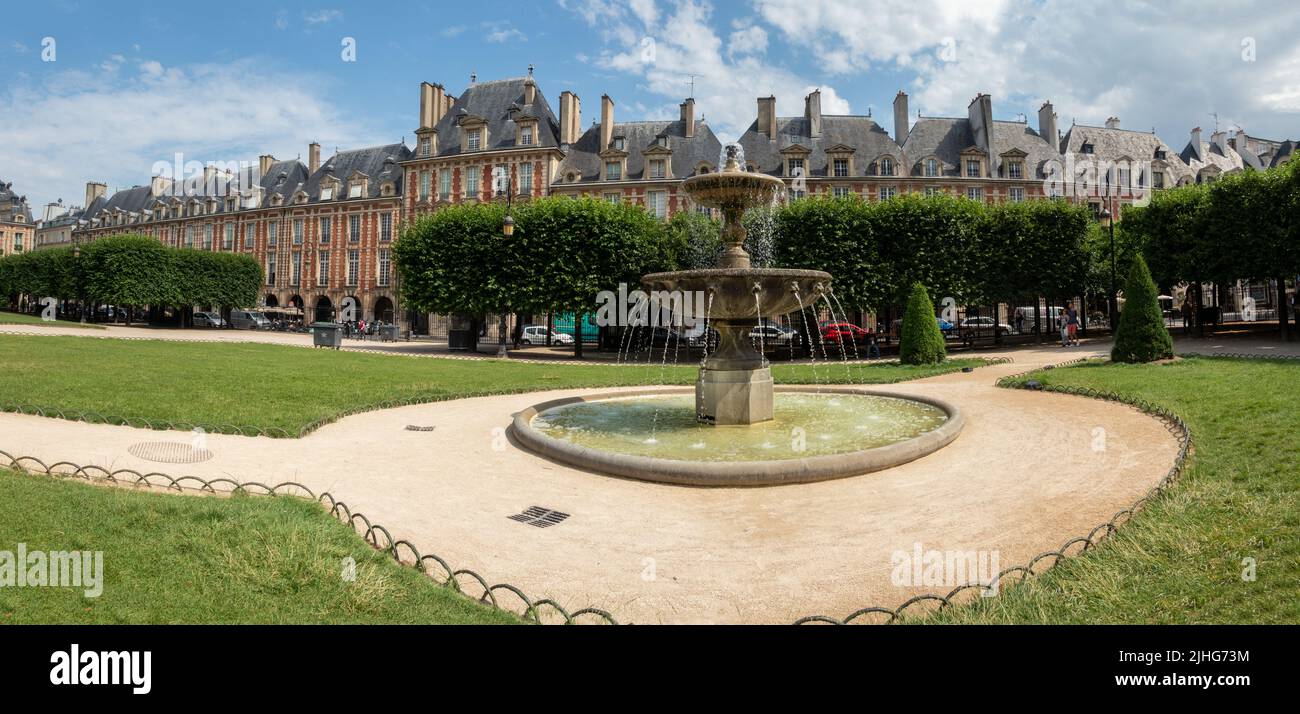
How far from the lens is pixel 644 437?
1001 centimetres

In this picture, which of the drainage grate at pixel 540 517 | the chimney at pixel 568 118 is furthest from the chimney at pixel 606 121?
the drainage grate at pixel 540 517

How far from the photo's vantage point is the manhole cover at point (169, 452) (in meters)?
7.75

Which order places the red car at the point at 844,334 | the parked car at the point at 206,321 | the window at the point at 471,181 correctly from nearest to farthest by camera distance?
the red car at the point at 844,334, the window at the point at 471,181, the parked car at the point at 206,321

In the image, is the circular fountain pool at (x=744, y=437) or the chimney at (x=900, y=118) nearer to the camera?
the circular fountain pool at (x=744, y=437)

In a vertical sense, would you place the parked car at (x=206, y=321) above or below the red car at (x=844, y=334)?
Answer: above

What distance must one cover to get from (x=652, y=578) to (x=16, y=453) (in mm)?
7622

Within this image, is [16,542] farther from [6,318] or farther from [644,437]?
[6,318]

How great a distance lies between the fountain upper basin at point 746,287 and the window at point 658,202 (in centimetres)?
3908

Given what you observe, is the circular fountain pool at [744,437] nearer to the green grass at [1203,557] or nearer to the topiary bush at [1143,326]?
the green grass at [1203,557]

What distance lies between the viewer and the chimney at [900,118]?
2063 inches

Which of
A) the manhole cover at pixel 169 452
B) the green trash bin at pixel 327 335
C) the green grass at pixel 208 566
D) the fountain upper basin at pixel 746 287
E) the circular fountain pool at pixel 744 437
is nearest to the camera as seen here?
the green grass at pixel 208 566

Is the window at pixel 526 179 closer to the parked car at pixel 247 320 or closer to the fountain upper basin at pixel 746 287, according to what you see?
the parked car at pixel 247 320

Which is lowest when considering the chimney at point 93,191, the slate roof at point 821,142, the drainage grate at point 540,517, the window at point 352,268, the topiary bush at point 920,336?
the drainage grate at point 540,517

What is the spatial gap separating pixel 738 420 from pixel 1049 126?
57.4 m
